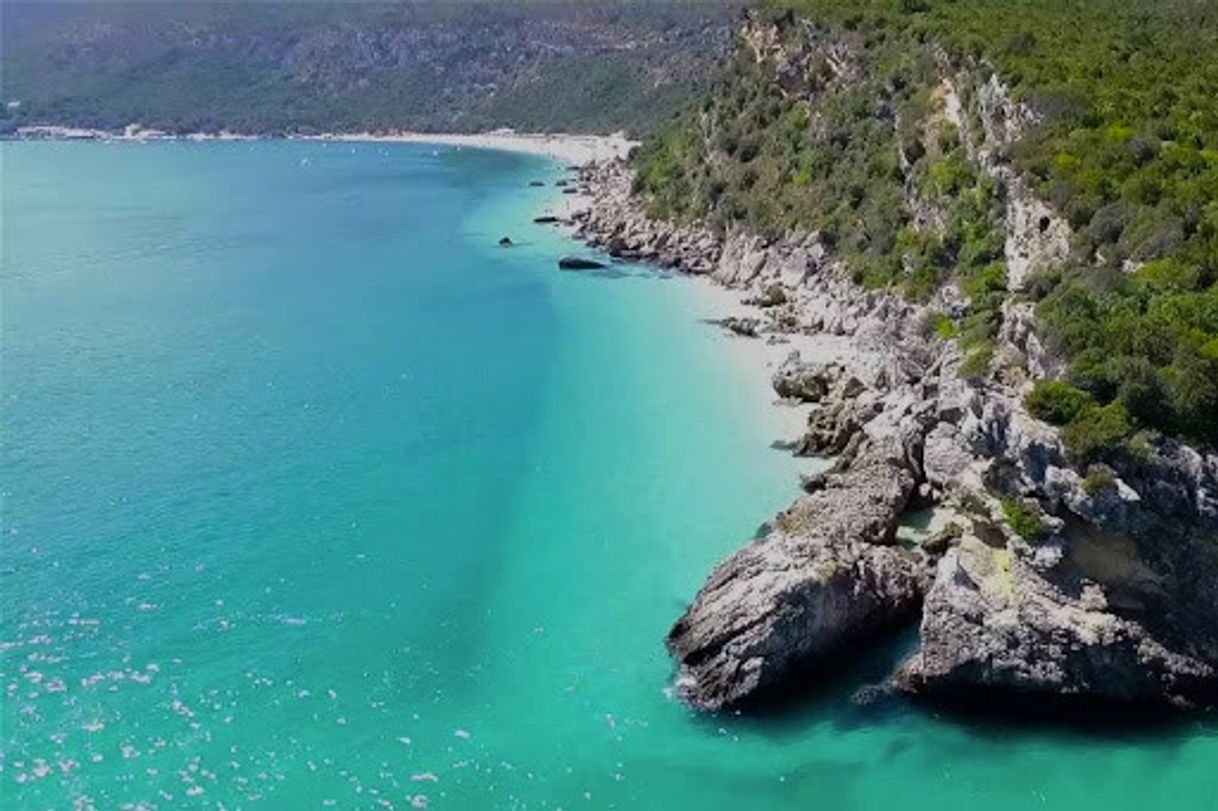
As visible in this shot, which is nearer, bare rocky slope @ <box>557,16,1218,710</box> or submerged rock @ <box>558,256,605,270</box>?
bare rocky slope @ <box>557,16,1218,710</box>

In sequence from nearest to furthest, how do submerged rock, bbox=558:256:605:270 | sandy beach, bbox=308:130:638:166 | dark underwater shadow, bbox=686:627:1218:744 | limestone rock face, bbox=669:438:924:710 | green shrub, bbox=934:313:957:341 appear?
dark underwater shadow, bbox=686:627:1218:744 < limestone rock face, bbox=669:438:924:710 < green shrub, bbox=934:313:957:341 < submerged rock, bbox=558:256:605:270 < sandy beach, bbox=308:130:638:166

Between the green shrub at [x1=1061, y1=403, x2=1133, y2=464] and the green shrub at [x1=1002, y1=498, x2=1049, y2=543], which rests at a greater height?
the green shrub at [x1=1061, y1=403, x2=1133, y2=464]

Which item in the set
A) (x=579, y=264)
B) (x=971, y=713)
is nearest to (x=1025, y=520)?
(x=971, y=713)

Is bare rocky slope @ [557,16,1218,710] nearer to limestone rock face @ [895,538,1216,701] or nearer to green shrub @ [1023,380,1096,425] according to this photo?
limestone rock face @ [895,538,1216,701]

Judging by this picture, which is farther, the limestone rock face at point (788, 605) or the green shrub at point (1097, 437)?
the limestone rock face at point (788, 605)

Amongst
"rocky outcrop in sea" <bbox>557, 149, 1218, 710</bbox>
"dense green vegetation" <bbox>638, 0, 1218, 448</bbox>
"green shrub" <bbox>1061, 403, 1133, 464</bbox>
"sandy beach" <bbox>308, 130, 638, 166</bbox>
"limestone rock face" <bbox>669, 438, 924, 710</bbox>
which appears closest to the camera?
"rocky outcrop in sea" <bbox>557, 149, 1218, 710</bbox>

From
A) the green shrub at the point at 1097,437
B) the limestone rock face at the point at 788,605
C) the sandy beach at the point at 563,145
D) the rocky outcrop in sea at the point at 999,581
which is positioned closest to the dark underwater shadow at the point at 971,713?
the rocky outcrop in sea at the point at 999,581

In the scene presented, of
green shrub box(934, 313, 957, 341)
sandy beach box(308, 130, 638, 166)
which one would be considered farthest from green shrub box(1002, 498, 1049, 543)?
sandy beach box(308, 130, 638, 166)

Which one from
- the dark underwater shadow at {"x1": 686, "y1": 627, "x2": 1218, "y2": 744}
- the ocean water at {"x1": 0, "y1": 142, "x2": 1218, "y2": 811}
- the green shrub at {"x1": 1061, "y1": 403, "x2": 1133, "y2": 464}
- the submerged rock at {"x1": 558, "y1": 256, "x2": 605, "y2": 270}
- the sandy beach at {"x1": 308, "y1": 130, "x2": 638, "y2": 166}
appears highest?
the green shrub at {"x1": 1061, "y1": 403, "x2": 1133, "y2": 464}

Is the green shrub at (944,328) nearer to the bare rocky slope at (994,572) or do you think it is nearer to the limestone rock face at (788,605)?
the bare rocky slope at (994,572)
